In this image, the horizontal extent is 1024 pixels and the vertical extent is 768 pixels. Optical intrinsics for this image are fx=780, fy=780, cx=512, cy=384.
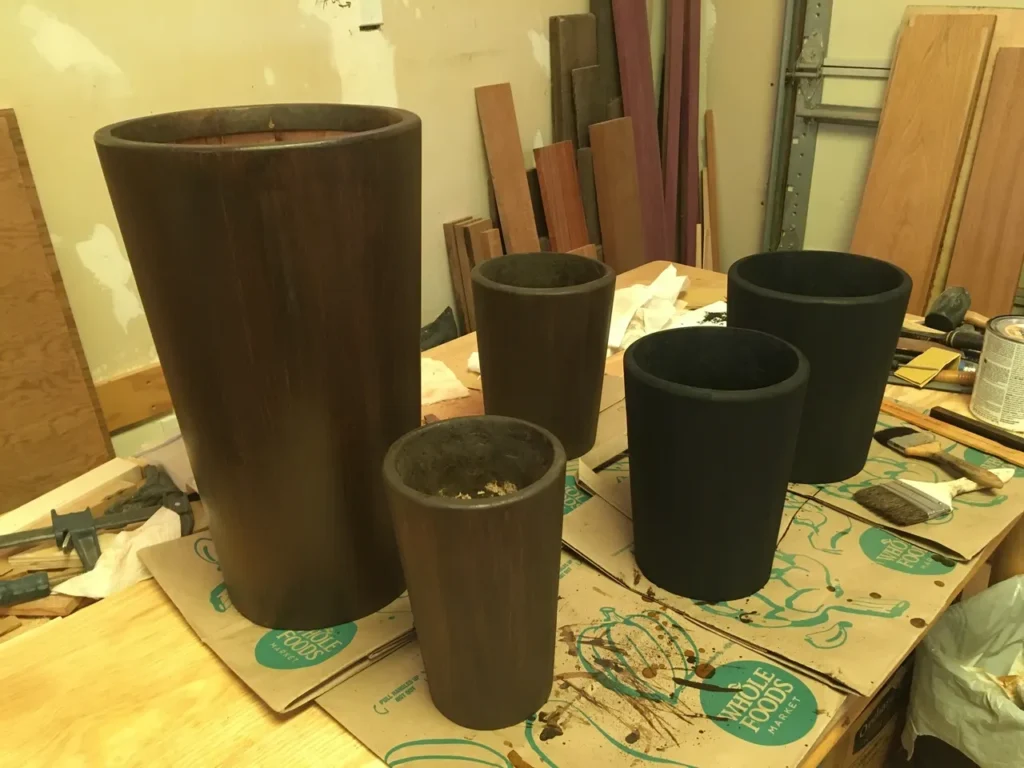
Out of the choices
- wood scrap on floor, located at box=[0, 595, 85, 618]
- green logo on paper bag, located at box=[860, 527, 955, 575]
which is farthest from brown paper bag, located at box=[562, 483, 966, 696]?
wood scrap on floor, located at box=[0, 595, 85, 618]

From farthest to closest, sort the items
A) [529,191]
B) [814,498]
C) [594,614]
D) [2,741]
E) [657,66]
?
[657,66], [529,191], [814,498], [594,614], [2,741]

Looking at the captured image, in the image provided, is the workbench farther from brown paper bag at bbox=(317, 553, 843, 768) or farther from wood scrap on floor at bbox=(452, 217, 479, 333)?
wood scrap on floor at bbox=(452, 217, 479, 333)

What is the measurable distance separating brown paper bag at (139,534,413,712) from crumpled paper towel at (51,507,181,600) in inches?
0.8

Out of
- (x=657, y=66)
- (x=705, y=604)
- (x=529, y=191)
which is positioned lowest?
(x=705, y=604)

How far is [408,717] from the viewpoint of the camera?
0.57m

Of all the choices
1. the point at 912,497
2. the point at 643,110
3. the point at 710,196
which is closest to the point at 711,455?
the point at 912,497

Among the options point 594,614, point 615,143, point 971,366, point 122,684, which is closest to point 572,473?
point 594,614

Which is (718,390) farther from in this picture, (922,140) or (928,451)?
(922,140)

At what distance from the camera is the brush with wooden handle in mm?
822

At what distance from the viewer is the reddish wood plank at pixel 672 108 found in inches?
76.5

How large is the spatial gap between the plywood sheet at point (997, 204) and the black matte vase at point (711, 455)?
1203mm

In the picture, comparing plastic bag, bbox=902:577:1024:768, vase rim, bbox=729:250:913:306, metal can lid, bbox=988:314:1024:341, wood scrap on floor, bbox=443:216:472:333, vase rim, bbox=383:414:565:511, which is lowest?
plastic bag, bbox=902:577:1024:768

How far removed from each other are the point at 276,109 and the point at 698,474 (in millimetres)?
465

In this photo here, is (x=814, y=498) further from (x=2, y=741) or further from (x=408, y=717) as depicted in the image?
(x=2, y=741)
